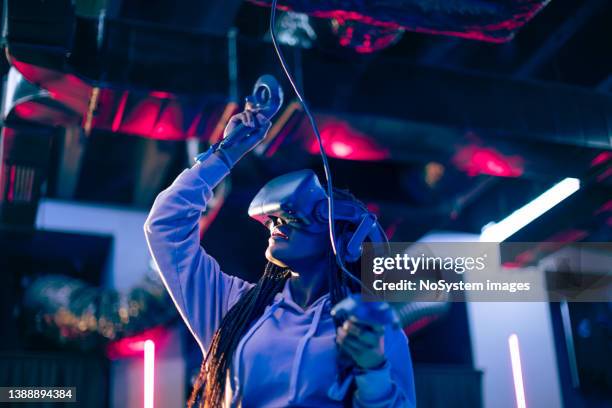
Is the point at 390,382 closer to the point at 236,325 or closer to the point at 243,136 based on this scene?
the point at 236,325

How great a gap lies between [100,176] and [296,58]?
3.03 meters

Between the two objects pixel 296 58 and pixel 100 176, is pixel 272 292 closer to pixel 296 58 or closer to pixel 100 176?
pixel 296 58

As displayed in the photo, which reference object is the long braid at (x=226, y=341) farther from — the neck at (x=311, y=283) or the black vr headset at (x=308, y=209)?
the black vr headset at (x=308, y=209)

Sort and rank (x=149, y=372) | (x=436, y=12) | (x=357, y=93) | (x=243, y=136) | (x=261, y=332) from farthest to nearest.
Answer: (x=149, y=372)
(x=357, y=93)
(x=436, y=12)
(x=243, y=136)
(x=261, y=332)

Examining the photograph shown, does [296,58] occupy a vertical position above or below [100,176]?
below

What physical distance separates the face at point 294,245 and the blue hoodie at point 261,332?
0.28 feet

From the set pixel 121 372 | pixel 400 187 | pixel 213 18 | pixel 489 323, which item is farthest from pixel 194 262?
pixel 489 323

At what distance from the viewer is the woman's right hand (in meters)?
1.54

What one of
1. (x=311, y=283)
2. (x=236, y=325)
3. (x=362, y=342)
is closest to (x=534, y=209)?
(x=311, y=283)

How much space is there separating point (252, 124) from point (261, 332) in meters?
0.42

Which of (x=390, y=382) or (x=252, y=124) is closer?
(x=390, y=382)

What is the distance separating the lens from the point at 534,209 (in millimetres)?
4941

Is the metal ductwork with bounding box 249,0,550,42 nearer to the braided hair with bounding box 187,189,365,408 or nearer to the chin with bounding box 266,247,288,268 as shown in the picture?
the braided hair with bounding box 187,189,365,408

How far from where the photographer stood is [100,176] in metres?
6.14
